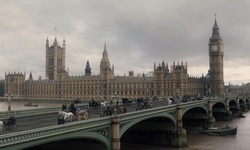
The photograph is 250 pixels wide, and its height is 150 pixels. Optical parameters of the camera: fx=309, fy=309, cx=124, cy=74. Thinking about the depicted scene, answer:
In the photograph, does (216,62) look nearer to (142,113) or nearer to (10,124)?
(142,113)

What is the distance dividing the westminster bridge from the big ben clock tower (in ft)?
307

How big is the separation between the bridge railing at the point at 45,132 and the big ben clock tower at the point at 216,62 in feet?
436

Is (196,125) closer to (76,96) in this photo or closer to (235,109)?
(235,109)

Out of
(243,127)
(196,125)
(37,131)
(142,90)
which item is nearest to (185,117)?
(196,125)

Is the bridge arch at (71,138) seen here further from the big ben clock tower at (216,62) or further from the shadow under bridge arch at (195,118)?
the big ben clock tower at (216,62)

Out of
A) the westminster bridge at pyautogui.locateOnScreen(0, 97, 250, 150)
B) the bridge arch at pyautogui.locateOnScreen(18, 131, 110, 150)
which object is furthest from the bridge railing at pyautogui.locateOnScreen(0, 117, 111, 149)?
the bridge arch at pyautogui.locateOnScreen(18, 131, 110, 150)

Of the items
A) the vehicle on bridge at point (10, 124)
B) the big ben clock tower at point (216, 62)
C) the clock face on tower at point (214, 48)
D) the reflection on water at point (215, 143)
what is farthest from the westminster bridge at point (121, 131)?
the clock face on tower at point (214, 48)

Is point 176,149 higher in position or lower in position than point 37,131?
lower

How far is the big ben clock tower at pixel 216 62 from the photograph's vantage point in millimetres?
147875

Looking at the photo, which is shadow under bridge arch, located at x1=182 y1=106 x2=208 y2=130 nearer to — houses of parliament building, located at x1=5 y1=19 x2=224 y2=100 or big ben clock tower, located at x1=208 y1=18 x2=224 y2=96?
houses of parliament building, located at x1=5 y1=19 x2=224 y2=100

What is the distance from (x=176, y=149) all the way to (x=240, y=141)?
43.1 feet

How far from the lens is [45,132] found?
695 inches

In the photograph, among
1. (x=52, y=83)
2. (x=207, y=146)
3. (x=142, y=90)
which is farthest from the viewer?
(x=52, y=83)

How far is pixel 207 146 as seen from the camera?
4181 cm
